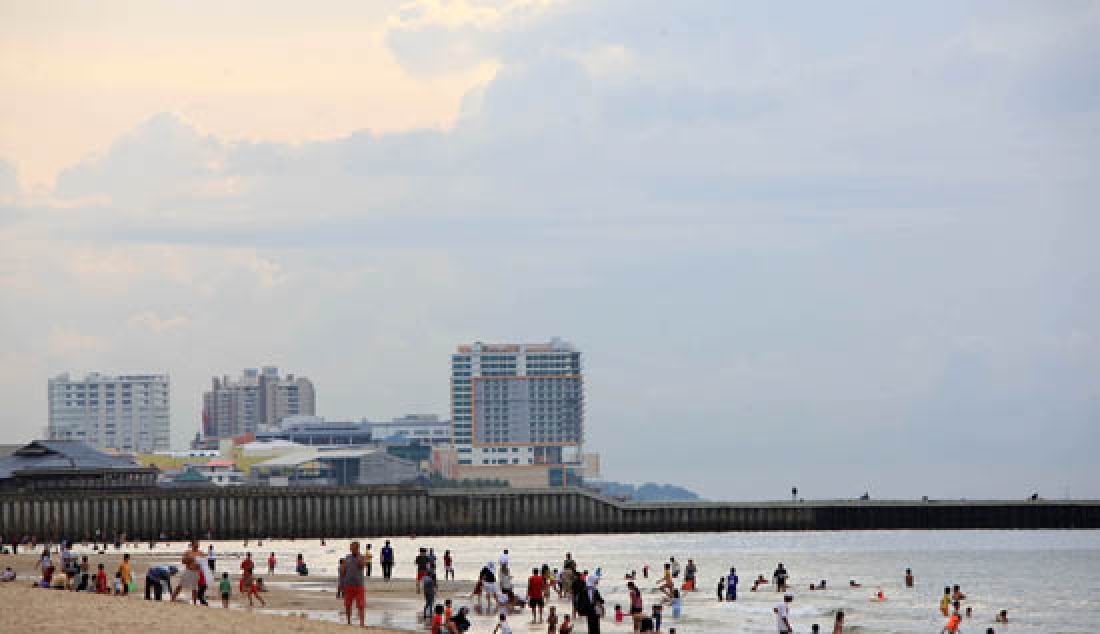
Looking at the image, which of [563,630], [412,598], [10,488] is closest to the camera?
[563,630]

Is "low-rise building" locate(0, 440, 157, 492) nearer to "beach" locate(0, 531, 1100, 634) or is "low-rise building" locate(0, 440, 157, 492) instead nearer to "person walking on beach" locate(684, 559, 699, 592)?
"beach" locate(0, 531, 1100, 634)

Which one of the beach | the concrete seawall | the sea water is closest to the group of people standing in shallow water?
the beach

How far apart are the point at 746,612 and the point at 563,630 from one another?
18.4 m

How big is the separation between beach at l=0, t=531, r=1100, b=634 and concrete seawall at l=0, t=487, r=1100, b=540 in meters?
1.73

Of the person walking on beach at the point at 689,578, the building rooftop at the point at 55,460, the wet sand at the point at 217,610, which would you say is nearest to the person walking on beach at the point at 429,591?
the wet sand at the point at 217,610

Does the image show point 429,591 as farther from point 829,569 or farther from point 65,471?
point 65,471

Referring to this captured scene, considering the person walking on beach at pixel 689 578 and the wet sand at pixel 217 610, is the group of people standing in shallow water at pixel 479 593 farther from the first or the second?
the wet sand at pixel 217 610

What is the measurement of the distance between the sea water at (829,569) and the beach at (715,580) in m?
0.11

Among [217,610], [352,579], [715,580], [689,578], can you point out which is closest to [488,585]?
[217,610]

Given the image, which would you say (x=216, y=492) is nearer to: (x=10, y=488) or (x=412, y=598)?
(x=10, y=488)

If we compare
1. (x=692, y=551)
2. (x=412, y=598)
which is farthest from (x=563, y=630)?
(x=692, y=551)

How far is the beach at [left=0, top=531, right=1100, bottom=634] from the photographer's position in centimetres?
5247

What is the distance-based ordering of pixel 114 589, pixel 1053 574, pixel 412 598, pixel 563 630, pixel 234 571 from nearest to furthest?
pixel 563 630 → pixel 114 589 → pixel 412 598 → pixel 234 571 → pixel 1053 574

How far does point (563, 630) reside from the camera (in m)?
47.7
